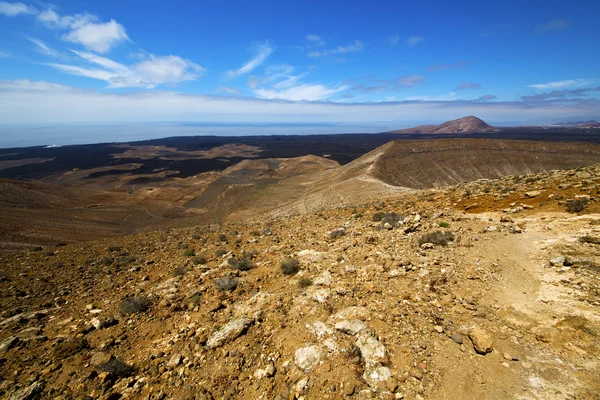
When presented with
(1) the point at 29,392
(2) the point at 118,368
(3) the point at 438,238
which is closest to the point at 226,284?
(2) the point at 118,368

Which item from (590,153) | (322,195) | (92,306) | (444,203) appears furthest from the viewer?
(590,153)

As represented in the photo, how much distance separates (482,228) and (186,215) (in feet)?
Answer: 134

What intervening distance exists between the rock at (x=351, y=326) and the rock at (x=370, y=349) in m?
0.13

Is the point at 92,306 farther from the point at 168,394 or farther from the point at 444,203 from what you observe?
the point at 444,203

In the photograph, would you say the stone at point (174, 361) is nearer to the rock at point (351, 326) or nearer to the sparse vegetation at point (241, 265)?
the rock at point (351, 326)

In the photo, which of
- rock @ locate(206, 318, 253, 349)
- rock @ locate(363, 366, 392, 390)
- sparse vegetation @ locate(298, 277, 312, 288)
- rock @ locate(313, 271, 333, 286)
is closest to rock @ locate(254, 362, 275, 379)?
rock @ locate(206, 318, 253, 349)

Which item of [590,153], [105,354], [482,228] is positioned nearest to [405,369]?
[105,354]

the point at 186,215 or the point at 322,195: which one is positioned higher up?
the point at 322,195

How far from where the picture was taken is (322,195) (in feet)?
111

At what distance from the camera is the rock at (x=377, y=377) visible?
3.88 meters

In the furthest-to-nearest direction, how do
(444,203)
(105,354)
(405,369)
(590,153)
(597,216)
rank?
(590,153) < (444,203) < (597,216) < (105,354) < (405,369)

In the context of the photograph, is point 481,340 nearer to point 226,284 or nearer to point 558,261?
point 558,261

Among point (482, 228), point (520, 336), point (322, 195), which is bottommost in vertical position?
point (322, 195)

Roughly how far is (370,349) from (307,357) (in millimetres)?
1078
